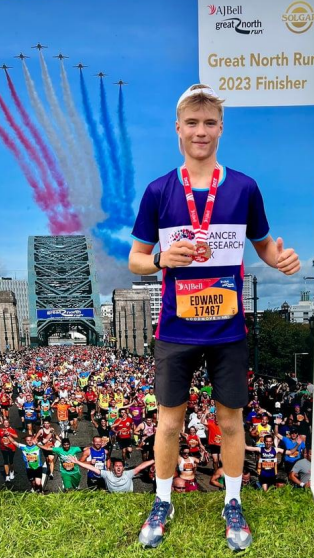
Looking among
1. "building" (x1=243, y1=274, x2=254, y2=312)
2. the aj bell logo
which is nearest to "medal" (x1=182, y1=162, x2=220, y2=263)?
"building" (x1=243, y1=274, x2=254, y2=312)

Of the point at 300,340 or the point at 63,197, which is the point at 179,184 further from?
the point at 300,340

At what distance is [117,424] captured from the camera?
3893 mm

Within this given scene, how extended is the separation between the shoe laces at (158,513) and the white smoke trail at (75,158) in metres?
2.19

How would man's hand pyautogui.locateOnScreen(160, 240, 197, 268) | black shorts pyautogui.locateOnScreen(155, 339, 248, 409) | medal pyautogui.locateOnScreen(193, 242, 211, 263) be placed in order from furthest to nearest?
black shorts pyautogui.locateOnScreen(155, 339, 248, 409)
medal pyautogui.locateOnScreen(193, 242, 211, 263)
man's hand pyautogui.locateOnScreen(160, 240, 197, 268)

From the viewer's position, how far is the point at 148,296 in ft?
12.0

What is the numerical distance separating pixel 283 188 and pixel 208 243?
1461mm

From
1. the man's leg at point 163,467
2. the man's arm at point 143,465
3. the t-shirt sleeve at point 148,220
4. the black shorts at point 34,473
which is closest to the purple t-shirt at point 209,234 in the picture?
the t-shirt sleeve at point 148,220

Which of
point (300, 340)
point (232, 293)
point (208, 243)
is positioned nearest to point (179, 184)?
point (208, 243)

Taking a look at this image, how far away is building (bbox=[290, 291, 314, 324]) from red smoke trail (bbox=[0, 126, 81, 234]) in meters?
1.96

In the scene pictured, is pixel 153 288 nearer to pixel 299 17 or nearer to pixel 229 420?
pixel 229 420

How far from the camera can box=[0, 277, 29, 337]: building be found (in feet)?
12.5

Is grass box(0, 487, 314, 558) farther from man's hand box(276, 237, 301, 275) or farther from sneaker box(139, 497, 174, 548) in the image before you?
man's hand box(276, 237, 301, 275)

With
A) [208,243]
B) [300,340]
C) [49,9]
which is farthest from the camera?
[300,340]

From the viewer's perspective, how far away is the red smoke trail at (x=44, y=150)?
3.59 metres
